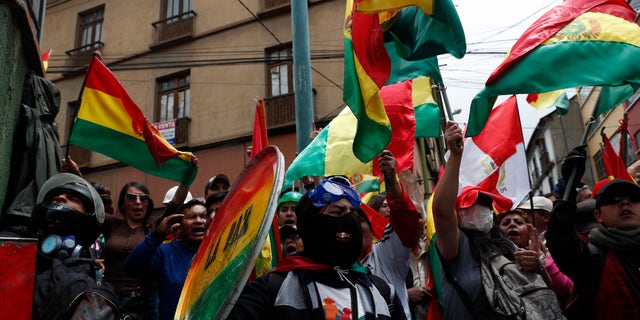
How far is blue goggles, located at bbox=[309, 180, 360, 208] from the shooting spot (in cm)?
232

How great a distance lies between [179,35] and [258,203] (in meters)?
14.7

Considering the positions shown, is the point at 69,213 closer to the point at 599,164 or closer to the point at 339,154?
the point at 339,154

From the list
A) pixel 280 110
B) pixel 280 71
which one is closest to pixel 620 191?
pixel 280 110

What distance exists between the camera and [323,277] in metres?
2.20

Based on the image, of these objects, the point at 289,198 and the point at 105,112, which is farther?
the point at 105,112

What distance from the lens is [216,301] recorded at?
5.45ft

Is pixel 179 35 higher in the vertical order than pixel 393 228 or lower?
higher

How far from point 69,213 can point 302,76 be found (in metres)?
3.21

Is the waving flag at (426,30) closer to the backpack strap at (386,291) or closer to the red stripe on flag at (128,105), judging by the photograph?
the backpack strap at (386,291)

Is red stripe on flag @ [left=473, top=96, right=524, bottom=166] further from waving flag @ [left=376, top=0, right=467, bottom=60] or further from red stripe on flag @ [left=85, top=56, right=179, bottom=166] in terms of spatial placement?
red stripe on flag @ [left=85, top=56, right=179, bottom=166]

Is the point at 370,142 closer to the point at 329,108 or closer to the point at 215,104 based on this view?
the point at 329,108

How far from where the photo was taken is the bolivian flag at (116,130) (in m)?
4.63

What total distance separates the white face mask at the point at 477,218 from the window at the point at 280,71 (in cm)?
1053

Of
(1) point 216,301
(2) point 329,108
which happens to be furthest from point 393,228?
(2) point 329,108
